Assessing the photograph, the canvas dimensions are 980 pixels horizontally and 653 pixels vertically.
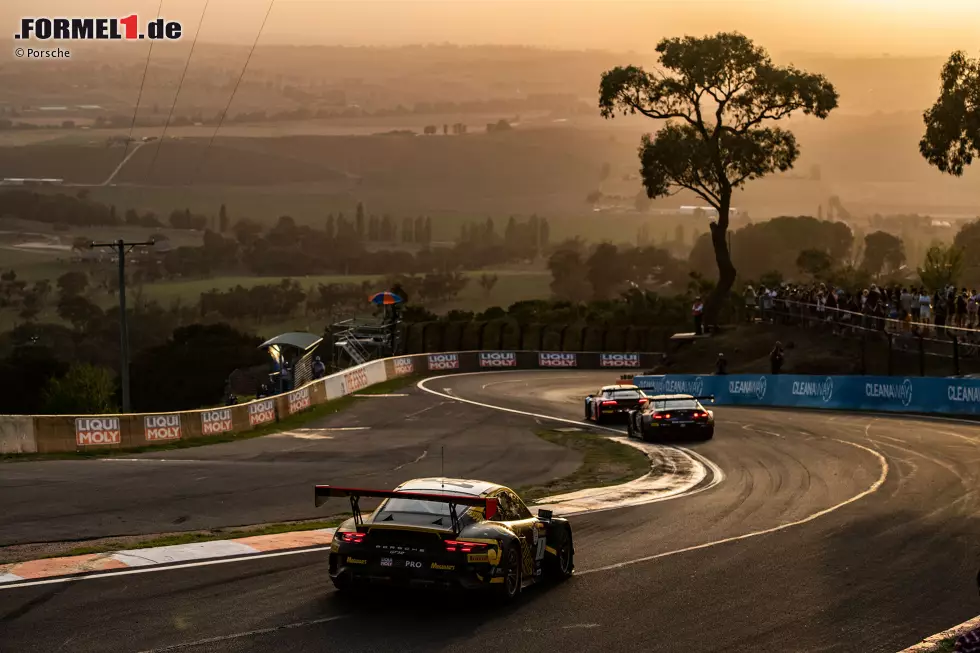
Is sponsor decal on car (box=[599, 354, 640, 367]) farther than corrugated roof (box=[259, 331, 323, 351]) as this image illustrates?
Yes

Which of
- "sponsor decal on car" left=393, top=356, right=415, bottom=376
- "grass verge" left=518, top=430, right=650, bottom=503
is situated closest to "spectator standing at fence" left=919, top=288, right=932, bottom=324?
"grass verge" left=518, top=430, right=650, bottom=503

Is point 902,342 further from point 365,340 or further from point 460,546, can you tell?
point 365,340

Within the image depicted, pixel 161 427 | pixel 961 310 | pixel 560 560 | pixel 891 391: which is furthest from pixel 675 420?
pixel 560 560

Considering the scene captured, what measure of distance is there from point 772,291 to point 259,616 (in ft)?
188

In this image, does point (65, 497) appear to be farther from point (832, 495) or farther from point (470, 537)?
point (832, 495)

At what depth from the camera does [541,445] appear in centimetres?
3953

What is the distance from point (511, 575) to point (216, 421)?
2752 centimetres

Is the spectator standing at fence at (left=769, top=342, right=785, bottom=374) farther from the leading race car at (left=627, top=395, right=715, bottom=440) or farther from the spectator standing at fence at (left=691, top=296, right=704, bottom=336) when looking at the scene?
the leading race car at (left=627, top=395, right=715, bottom=440)

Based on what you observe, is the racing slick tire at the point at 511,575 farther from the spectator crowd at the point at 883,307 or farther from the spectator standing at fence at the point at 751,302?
the spectator standing at fence at the point at 751,302

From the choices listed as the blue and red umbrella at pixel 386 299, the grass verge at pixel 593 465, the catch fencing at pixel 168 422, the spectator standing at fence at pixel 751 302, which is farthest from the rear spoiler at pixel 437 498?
the blue and red umbrella at pixel 386 299

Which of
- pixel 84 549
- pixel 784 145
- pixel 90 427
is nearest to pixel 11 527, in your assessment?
pixel 84 549

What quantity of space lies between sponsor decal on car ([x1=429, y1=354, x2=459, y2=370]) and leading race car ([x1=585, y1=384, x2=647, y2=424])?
34713mm

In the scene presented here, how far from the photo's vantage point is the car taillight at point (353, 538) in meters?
14.5

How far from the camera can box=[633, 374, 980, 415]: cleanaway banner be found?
4447 centimetres
